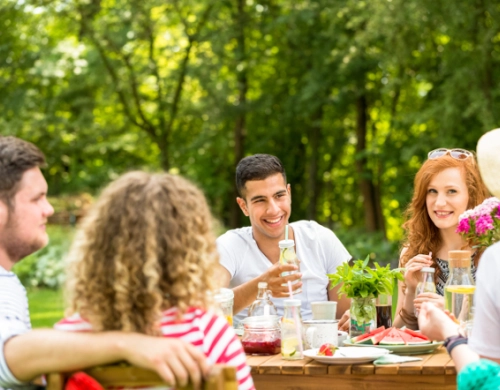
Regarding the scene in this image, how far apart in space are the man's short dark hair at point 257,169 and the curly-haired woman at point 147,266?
2.14m

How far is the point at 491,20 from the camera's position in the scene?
11742 mm

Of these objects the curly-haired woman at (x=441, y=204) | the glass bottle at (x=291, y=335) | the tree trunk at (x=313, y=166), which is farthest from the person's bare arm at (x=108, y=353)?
the tree trunk at (x=313, y=166)

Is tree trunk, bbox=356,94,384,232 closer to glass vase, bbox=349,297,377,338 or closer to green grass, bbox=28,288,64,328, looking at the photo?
green grass, bbox=28,288,64,328

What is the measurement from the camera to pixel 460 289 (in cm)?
307

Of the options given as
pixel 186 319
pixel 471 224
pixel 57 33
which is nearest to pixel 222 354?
pixel 186 319

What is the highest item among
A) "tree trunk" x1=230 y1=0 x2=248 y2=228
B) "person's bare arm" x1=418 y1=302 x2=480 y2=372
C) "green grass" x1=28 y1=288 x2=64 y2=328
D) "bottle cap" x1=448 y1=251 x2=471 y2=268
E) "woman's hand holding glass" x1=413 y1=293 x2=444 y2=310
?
"tree trunk" x1=230 y1=0 x2=248 y2=228

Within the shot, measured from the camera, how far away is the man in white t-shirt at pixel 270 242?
13.3ft

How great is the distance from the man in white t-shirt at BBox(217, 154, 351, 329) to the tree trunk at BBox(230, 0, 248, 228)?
1296 centimetres

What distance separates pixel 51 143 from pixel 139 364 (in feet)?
56.1

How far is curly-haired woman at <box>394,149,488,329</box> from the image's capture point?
12.9 feet

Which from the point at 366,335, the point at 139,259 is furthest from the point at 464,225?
the point at 139,259

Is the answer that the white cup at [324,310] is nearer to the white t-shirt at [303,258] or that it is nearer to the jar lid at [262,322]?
the jar lid at [262,322]

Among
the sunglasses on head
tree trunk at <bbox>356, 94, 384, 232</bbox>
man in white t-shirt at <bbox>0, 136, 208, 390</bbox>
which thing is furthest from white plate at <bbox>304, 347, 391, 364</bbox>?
tree trunk at <bbox>356, 94, 384, 232</bbox>

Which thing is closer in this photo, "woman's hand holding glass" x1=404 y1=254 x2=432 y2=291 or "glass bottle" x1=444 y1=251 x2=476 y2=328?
"glass bottle" x1=444 y1=251 x2=476 y2=328
